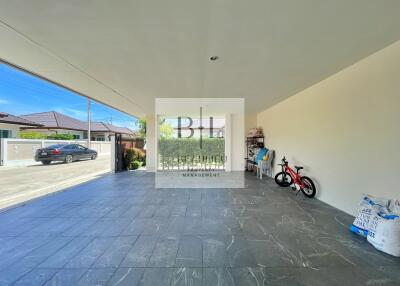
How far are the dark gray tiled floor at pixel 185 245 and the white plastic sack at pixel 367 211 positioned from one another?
0.13 m

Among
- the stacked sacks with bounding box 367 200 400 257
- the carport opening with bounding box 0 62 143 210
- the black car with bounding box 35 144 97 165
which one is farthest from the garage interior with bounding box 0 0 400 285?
the black car with bounding box 35 144 97 165

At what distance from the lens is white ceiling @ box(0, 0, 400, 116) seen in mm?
1782

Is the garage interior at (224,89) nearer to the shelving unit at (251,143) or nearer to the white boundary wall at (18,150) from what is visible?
the shelving unit at (251,143)

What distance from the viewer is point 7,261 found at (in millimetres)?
2016

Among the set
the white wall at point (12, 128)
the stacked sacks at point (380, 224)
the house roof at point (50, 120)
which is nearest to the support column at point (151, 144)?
the stacked sacks at point (380, 224)

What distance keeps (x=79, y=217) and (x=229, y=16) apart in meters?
3.68

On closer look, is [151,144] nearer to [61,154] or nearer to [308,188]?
[308,188]

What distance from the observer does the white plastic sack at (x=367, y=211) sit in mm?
2379

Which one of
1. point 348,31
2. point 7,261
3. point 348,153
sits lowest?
point 7,261

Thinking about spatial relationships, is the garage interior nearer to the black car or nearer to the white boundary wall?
the black car

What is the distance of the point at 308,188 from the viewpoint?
13.8ft

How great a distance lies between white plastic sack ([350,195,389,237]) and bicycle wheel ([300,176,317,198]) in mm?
1550

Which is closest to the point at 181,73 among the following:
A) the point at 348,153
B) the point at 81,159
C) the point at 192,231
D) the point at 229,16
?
the point at 229,16

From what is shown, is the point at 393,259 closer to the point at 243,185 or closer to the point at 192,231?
the point at 192,231
